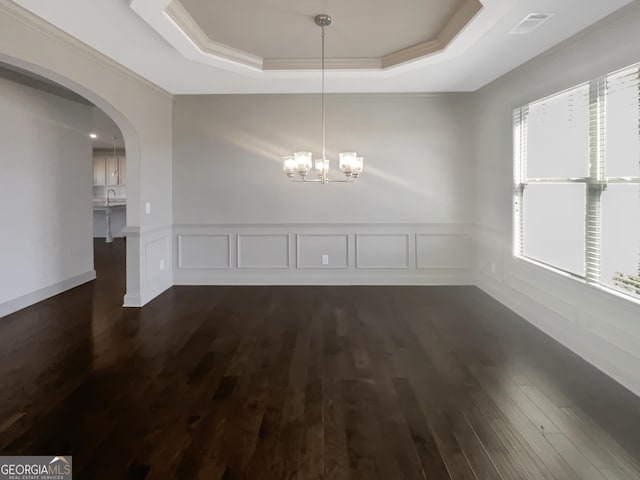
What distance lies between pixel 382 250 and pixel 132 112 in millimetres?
3581

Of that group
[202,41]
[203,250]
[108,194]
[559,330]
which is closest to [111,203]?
[108,194]

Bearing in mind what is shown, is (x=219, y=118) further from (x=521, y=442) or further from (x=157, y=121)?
(x=521, y=442)

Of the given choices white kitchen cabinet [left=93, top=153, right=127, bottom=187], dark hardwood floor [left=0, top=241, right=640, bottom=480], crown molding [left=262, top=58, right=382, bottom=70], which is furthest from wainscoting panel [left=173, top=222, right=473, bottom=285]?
white kitchen cabinet [left=93, top=153, right=127, bottom=187]

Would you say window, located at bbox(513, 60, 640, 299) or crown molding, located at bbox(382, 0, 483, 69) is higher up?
crown molding, located at bbox(382, 0, 483, 69)

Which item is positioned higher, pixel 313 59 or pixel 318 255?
pixel 313 59

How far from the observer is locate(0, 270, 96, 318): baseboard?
13.9ft

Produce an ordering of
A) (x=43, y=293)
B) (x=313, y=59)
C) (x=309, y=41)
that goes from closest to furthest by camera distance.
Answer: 1. (x=309, y=41)
2. (x=313, y=59)
3. (x=43, y=293)

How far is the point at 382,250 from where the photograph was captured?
5496mm

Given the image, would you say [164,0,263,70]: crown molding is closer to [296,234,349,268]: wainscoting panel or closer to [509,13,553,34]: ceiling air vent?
[296,234,349,268]: wainscoting panel

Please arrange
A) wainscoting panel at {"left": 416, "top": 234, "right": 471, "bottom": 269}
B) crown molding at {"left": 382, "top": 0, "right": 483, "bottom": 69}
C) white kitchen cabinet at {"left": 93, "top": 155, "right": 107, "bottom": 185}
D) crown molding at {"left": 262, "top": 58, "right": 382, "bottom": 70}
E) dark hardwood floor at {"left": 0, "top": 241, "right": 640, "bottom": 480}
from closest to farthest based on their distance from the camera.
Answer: dark hardwood floor at {"left": 0, "top": 241, "right": 640, "bottom": 480} < crown molding at {"left": 382, "top": 0, "right": 483, "bottom": 69} < crown molding at {"left": 262, "top": 58, "right": 382, "bottom": 70} < wainscoting panel at {"left": 416, "top": 234, "right": 471, "bottom": 269} < white kitchen cabinet at {"left": 93, "top": 155, "right": 107, "bottom": 185}

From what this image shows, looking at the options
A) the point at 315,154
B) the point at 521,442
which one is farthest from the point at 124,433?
the point at 315,154

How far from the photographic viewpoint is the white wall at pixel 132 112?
9.42 ft

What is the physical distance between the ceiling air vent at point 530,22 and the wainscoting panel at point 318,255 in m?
2.80

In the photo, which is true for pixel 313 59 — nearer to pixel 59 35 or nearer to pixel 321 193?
pixel 321 193
